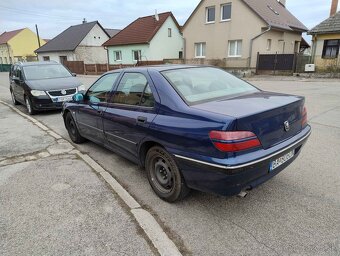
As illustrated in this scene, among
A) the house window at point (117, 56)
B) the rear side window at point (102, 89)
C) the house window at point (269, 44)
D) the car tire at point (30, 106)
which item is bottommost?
the car tire at point (30, 106)

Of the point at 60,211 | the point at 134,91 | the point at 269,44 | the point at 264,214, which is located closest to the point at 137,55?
the point at 269,44

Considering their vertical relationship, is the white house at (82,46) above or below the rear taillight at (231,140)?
above

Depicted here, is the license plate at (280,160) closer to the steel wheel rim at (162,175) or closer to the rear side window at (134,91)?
the steel wheel rim at (162,175)

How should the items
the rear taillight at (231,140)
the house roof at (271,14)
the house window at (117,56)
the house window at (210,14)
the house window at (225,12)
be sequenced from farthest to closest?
the house window at (117,56)
the house window at (210,14)
the house window at (225,12)
the house roof at (271,14)
the rear taillight at (231,140)

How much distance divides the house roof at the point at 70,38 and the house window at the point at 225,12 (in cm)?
2176

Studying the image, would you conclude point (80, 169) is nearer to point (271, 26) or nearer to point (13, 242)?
point (13, 242)

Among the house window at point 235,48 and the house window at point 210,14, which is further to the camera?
the house window at point 210,14

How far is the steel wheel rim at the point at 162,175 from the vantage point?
10.5 ft

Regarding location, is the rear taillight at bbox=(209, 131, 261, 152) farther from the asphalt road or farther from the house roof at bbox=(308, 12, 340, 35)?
the house roof at bbox=(308, 12, 340, 35)

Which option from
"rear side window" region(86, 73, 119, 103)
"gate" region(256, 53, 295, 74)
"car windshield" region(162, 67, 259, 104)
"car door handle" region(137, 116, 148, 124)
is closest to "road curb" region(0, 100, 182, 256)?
"car door handle" region(137, 116, 148, 124)

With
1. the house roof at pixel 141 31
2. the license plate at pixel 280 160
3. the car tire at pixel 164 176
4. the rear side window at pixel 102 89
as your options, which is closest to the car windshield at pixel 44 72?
the rear side window at pixel 102 89

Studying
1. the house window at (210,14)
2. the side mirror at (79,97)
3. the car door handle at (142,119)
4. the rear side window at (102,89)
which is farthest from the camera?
the house window at (210,14)

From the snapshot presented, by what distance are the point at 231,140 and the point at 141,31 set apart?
3094 cm

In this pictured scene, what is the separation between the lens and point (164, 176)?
336 cm
